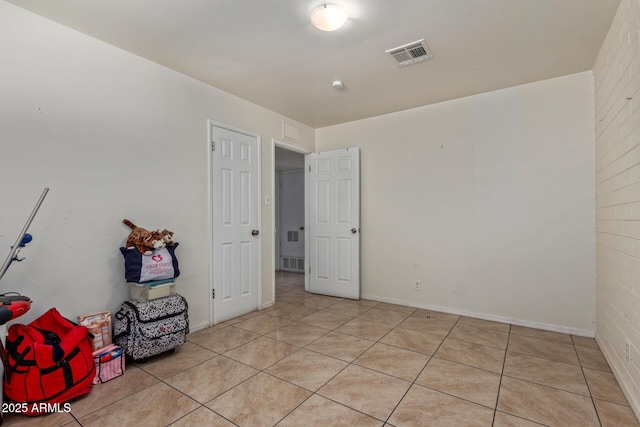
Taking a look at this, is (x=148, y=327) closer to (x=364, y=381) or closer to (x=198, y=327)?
(x=198, y=327)

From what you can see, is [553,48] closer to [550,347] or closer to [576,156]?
[576,156]

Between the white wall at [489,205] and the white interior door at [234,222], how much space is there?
58.9 inches

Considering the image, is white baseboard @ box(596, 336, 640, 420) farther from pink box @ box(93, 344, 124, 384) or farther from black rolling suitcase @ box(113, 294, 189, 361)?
pink box @ box(93, 344, 124, 384)

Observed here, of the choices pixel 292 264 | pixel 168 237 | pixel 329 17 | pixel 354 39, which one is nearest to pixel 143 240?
pixel 168 237

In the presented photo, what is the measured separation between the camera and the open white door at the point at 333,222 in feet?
13.8

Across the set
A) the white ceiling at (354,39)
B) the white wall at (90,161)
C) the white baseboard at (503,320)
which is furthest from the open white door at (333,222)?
the white wall at (90,161)

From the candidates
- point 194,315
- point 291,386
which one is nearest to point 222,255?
point 194,315

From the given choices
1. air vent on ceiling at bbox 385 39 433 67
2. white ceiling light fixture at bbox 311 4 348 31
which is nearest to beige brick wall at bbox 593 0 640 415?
air vent on ceiling at bbox 385 39 433 67

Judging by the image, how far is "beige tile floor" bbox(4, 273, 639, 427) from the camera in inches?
68.4

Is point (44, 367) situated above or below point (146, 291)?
below

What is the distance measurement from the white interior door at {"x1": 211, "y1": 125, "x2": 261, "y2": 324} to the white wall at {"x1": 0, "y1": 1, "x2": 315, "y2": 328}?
139 mm

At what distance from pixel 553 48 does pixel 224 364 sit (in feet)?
11.6

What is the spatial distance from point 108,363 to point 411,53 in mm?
3207

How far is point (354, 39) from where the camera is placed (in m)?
2.35
